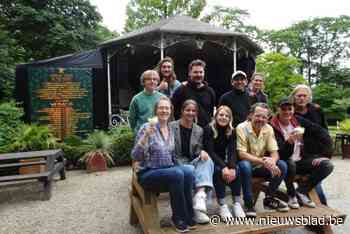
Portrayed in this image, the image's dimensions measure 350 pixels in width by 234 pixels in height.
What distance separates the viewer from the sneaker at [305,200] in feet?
9.45

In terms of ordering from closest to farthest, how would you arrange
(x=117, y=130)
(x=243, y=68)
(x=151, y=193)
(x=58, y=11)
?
1. (x=151, y=193)
2. (x=117, y=130)
3. (x=243, y=68)
4. (x=58, y=11)

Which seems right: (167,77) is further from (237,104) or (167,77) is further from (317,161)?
(317,161)

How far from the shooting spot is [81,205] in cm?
399

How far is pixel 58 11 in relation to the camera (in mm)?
13312

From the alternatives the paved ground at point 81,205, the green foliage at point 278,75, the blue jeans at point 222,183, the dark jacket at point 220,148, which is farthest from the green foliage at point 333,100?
the blue jeans at point 222,183

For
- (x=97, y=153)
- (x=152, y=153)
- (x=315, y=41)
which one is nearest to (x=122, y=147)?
(x=97, y=153)

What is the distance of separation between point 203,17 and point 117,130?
63.7ft

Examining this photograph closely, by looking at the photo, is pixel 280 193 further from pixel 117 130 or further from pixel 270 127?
pixel 117 130

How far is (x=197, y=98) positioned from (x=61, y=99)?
5332mm

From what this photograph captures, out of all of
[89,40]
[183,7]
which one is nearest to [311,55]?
[183,7]

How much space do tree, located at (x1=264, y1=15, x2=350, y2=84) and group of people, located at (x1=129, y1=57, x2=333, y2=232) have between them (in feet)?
71.5

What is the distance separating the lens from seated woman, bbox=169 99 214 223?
2.62 metres

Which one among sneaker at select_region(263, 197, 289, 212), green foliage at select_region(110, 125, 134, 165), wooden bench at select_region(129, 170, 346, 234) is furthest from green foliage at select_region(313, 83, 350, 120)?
sneaker at select_region(263, 197, 289, 212)

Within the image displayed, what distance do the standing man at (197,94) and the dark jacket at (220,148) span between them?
1.22ft
